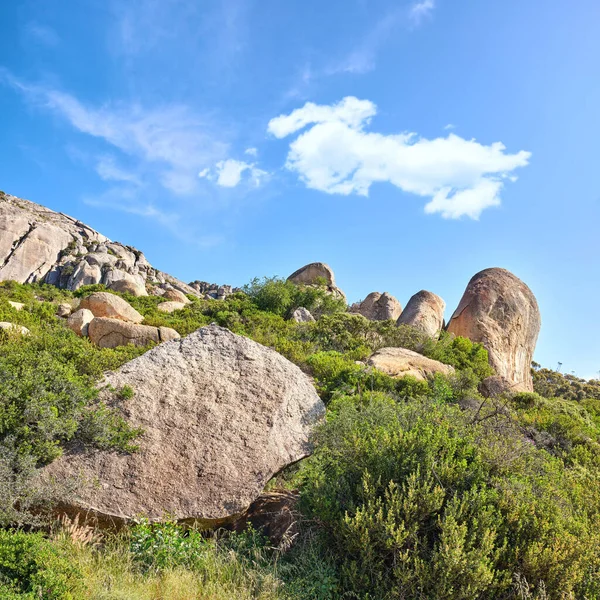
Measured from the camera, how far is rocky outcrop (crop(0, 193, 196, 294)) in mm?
52000

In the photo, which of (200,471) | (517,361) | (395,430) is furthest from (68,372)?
(517,361)

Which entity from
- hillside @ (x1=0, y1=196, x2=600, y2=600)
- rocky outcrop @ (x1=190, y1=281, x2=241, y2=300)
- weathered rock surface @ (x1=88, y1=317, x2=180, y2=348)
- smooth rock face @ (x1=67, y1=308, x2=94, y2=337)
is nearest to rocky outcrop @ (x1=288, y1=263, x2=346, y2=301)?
smooth rock face @ (x1=67, y1=308, x2=94, y2=337)

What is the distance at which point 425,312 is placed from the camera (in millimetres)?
26781

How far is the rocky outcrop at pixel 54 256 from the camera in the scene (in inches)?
2047

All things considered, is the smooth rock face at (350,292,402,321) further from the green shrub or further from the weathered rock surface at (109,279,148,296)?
the green shrub

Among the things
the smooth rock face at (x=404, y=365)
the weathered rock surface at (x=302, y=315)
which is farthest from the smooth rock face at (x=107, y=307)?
the smooth rock face at (x=404, y=365)

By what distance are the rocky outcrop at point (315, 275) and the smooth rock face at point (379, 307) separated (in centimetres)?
593

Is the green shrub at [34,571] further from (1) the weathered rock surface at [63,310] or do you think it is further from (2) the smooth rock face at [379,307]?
(2) the smooth rock face at [379,307]

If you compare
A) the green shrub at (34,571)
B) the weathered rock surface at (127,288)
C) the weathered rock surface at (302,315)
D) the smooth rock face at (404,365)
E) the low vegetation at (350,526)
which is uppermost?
the weathered rock surface at (302,315)

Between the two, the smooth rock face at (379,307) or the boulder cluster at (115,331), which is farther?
the smooth rock face at (379,307)

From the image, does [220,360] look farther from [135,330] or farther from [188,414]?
[135,330]

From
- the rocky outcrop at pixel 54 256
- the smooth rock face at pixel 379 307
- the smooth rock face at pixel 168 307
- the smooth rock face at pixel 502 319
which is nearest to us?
the smooth rock face at pixel 502 319

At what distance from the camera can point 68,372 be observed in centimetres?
621

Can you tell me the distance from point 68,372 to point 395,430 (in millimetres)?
4208
